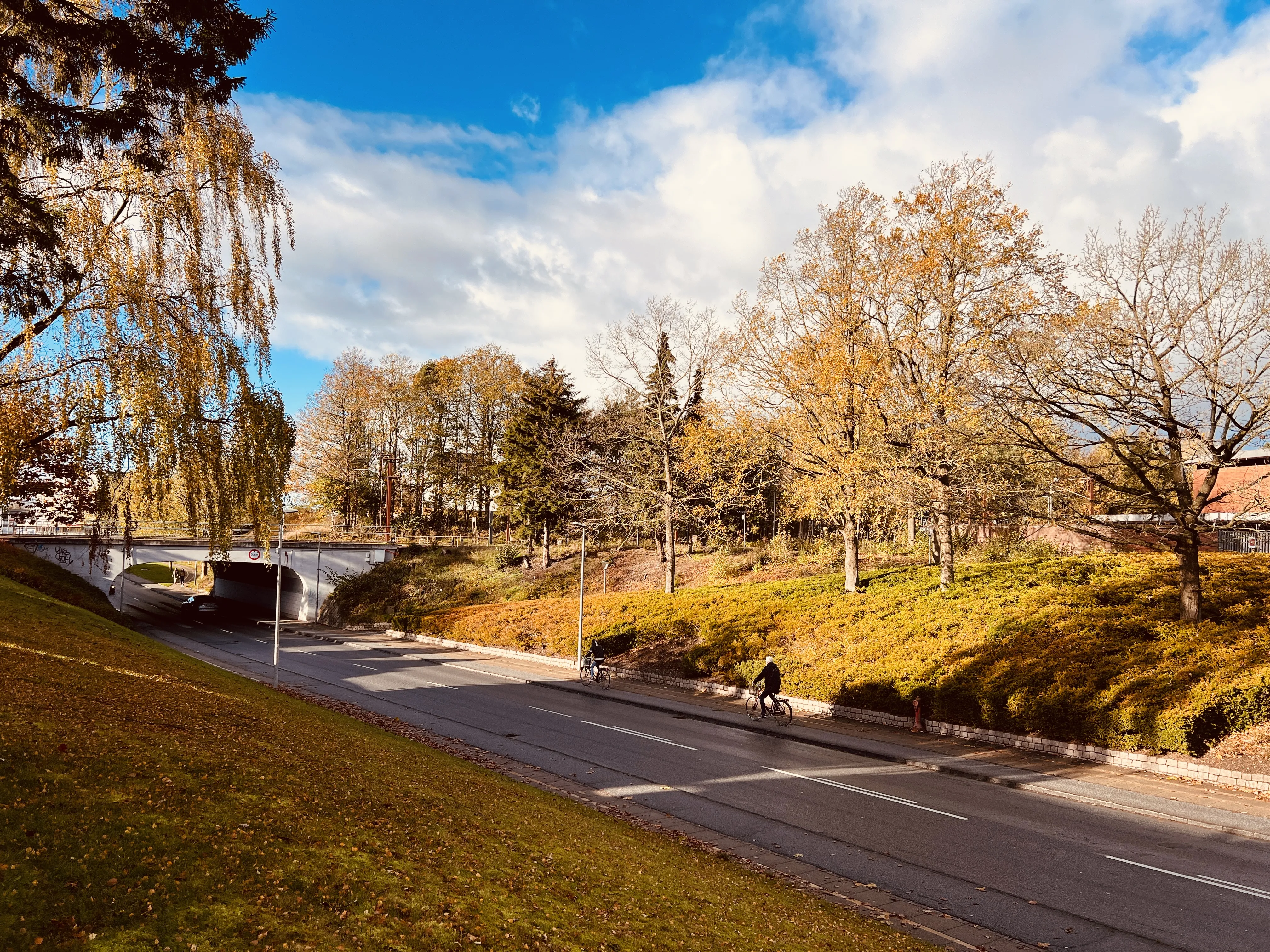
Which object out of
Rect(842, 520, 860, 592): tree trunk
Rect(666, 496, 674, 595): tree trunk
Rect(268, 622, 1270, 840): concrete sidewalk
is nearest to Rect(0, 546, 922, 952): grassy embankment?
Rect(268, 622, 1270, 840): concrete sidewalk

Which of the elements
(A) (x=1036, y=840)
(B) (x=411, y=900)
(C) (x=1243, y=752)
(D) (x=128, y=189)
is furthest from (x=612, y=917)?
(C) (x=1243, y=752)

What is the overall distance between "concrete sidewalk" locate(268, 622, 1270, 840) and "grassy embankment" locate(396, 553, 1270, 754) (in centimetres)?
79

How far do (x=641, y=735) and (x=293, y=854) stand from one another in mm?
14505

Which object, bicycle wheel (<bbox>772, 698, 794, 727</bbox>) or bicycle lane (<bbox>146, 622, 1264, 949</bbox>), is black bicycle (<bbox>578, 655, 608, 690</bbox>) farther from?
bicycle wheel (<bbox>772, 698, 794, 727</bbox>)

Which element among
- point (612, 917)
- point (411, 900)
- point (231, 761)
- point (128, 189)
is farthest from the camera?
point (128, 189)

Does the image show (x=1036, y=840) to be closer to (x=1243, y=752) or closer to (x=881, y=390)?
(x=1243, y=752)

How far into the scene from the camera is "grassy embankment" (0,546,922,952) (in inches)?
182

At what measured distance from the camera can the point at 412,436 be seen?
2458 inches

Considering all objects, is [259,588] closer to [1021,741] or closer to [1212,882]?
[1021,741]

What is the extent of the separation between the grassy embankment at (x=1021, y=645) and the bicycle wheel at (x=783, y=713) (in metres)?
1.51

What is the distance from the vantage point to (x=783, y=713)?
21.1 meters

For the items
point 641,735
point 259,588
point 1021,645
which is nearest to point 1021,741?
point 1021,645

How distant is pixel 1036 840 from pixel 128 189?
17.3 metres

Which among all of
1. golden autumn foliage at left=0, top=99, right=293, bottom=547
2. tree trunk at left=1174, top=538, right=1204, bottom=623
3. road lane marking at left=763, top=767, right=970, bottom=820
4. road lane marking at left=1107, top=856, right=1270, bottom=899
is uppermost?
golden autumn foliage at left=0, top=99, right=293, bottom=547
